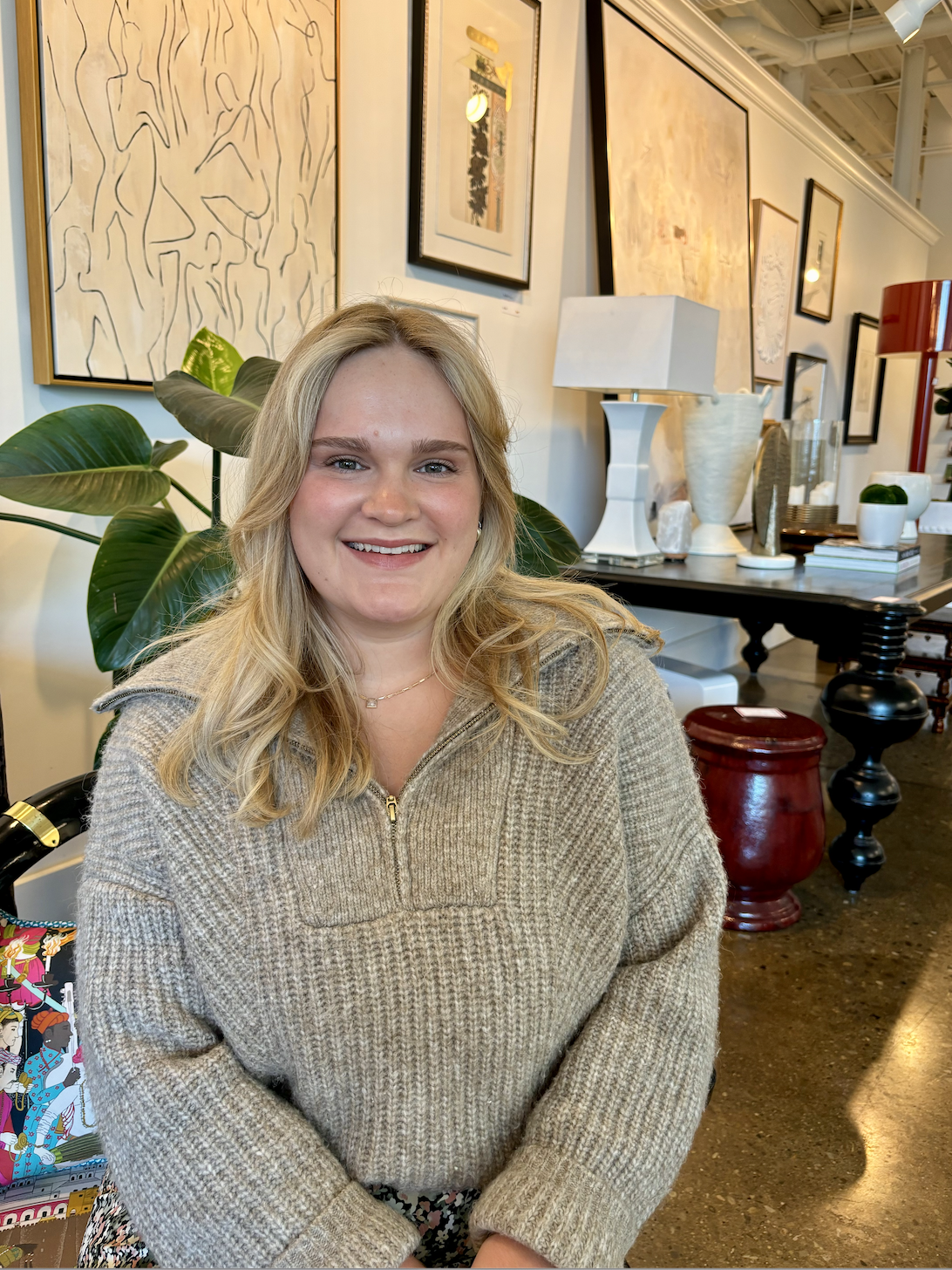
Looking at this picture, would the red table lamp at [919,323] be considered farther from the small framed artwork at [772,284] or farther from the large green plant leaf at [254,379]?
the large green plant leaf at [254,379]

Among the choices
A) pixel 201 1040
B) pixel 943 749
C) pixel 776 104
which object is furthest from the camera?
pixel 776 104

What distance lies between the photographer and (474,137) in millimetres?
2717

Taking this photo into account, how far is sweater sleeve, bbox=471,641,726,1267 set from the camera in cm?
89

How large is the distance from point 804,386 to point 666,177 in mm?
2215

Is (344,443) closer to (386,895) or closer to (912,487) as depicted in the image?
(386,895)

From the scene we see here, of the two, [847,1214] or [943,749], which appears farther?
[943,749]

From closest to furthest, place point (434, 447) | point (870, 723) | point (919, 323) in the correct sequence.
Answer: point (434, 447), point (870, 723), point (919, 323)

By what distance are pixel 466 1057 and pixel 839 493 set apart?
624 centimetres

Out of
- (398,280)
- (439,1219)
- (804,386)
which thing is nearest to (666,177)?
(398,280)

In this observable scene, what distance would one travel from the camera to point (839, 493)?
6500mm

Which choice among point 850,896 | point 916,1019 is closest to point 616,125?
point 850,896

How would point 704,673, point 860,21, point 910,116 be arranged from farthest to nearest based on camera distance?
1. point 910,116
2. point 860,21
3. point 704,673

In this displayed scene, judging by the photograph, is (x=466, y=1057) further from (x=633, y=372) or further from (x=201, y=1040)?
(x=633, y=372)

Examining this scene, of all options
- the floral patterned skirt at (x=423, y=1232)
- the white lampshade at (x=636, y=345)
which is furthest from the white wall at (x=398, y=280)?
the floral patterned skirt at (x=423, y=1232)
